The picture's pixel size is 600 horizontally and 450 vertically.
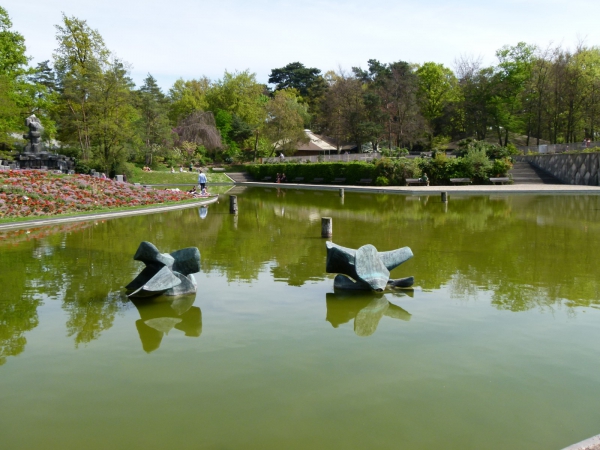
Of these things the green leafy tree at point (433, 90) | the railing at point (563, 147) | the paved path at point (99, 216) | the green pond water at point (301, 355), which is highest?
the green leafy tree at point (433, 90)

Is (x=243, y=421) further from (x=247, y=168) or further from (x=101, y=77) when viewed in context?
(x=247, y=168)

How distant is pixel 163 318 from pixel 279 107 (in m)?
53.1

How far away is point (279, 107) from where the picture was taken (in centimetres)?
5872

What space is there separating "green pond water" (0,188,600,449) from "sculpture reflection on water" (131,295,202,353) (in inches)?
1.6

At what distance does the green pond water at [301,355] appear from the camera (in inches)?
179

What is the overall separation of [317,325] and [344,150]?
62.4m

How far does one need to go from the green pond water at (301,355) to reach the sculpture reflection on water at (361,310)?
44mm

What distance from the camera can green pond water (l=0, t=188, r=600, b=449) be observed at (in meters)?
4.54

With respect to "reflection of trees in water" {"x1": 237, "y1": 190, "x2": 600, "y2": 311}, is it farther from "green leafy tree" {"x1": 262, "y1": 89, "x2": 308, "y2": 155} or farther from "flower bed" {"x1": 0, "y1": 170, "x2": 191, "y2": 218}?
"green leafy tree" {"x1": 262, "y1": 89, "x2": 308, "y2": 155}

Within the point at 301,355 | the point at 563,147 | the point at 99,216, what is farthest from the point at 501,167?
the point at 301,355

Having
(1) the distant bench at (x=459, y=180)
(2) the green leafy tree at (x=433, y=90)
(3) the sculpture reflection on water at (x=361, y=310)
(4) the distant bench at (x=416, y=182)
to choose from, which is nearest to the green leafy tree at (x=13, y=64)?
(4) the distant bench at (x=416, y=182)

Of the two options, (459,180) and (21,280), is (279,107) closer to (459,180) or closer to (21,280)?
(459,180)

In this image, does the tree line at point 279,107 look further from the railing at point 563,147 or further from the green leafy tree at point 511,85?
the railing at point 563,147

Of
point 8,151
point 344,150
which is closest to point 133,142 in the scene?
point 8,151
